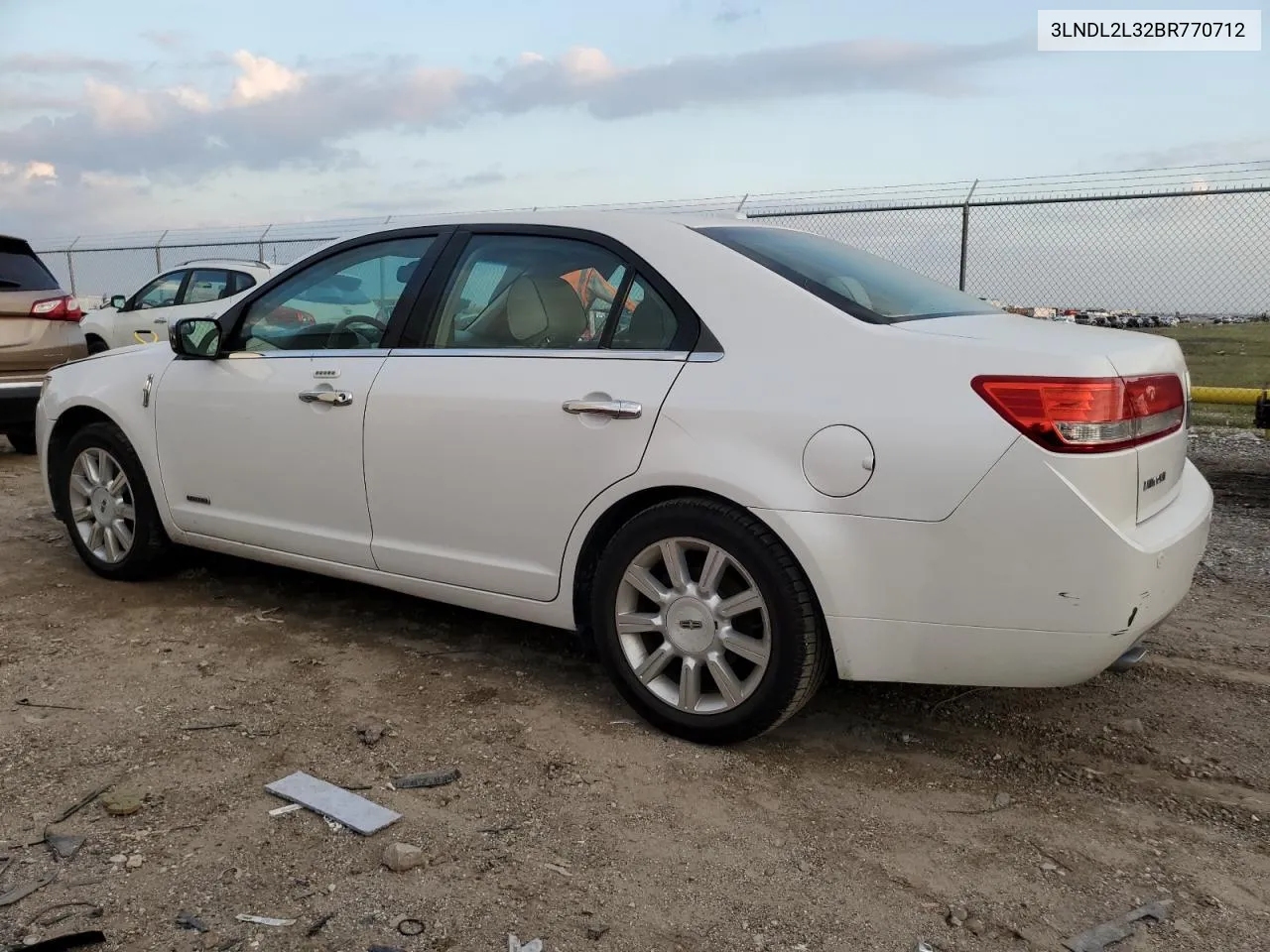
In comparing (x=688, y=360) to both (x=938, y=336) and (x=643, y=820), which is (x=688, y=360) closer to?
(x=938, y=336)

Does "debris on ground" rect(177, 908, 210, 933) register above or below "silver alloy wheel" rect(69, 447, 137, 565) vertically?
below

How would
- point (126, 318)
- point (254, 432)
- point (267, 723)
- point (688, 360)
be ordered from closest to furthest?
point (688, 360) → point (267, 723) → point (254, 432) → point (126, 318)

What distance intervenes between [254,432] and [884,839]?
2756 millimetres

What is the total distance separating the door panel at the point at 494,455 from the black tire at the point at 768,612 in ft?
0.64

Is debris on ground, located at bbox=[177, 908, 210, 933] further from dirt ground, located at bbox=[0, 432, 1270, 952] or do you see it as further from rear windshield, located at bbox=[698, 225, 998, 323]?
rear windshield, located at bbox=[698, 225, 998, 323]

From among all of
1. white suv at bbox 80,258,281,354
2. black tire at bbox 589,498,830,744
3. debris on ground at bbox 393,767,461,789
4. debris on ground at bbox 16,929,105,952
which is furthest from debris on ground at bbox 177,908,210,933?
white suv at bbox 80,258,281,354

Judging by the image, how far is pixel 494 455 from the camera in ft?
10.9

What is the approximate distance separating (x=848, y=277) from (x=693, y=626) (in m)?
1.21

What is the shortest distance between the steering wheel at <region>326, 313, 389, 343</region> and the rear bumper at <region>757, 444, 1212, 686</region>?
1714mm

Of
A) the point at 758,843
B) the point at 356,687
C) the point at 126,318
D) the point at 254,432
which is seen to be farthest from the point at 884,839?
the point at 126,318

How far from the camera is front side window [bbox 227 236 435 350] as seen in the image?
12.5 feet

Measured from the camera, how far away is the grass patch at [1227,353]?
29.8 feet

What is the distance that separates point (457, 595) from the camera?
3.58m

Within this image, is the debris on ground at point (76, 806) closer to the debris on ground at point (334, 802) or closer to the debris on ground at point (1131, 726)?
the debris on ground at point (334, 802)
